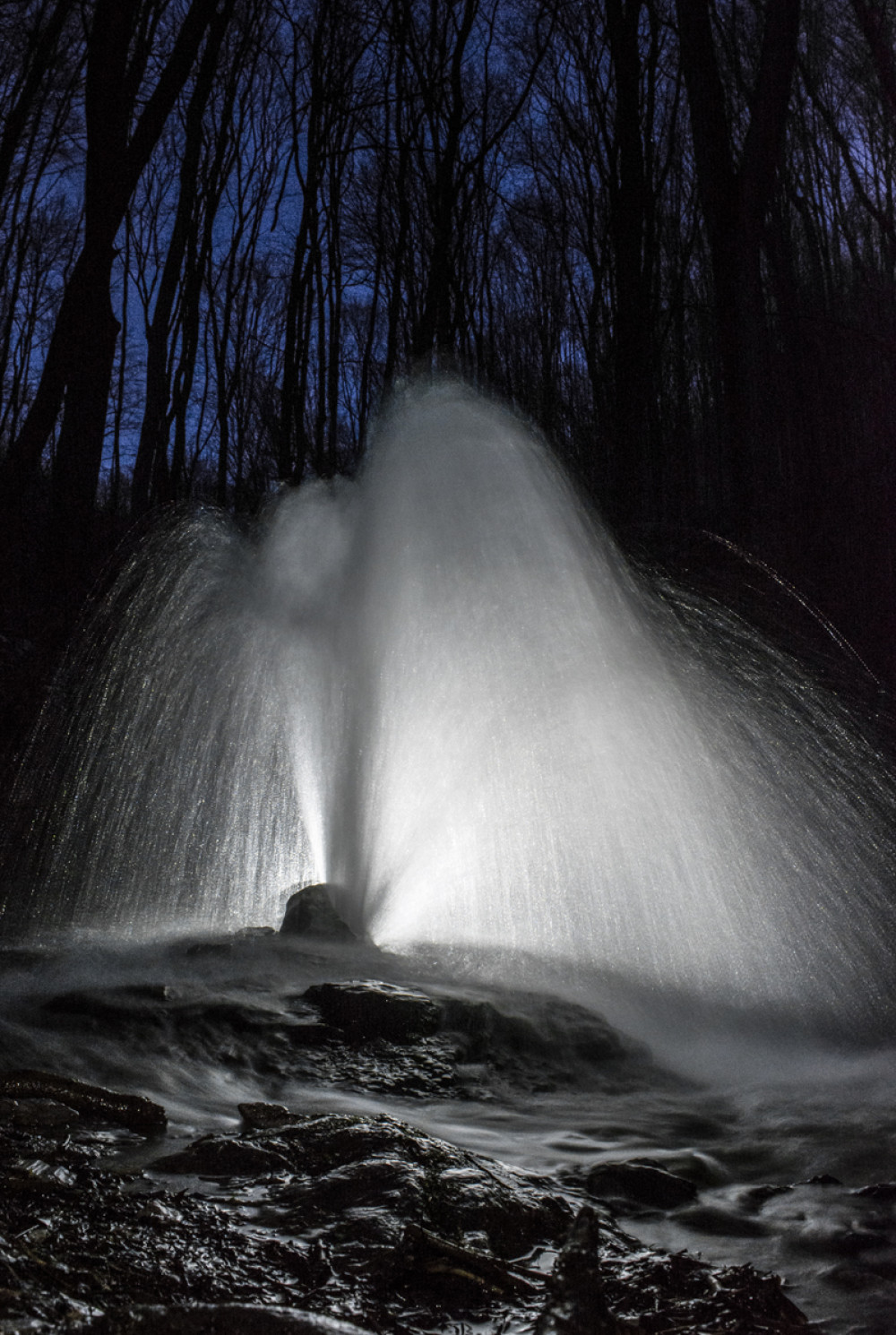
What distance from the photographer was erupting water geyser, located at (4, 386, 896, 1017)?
594 centimetres

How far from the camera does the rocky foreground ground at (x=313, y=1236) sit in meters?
1.72

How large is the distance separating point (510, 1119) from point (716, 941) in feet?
9.00

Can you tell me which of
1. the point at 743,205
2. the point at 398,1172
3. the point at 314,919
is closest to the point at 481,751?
the point at 314,919

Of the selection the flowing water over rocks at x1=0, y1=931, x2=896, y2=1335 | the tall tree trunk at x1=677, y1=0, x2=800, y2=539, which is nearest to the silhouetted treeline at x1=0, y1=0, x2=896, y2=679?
the tall tree trunk at x1=677, y1=0, x2=800, y2=539

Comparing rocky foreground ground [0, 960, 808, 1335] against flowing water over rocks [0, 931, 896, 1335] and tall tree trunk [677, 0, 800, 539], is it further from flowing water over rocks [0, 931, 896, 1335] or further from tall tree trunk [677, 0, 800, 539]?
tall tree trunk [677, 0, 800, 539]

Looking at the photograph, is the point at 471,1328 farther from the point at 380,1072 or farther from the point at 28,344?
the point at 28,344

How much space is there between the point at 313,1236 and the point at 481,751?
4636 millimetres

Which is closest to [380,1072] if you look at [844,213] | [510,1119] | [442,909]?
[510,1119]

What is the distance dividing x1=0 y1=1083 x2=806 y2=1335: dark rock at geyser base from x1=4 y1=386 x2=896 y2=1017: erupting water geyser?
2954 mm

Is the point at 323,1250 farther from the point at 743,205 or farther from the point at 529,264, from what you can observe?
the point at 529,264

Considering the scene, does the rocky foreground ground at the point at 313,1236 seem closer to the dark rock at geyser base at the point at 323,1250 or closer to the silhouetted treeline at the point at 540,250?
the dark rock at geyser base at the point at 323,1250

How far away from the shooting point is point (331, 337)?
1809 centimetres

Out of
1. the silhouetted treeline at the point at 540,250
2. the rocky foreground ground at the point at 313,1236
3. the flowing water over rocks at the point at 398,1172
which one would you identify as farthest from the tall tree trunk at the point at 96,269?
the rocky foreground ground at the point at 313,1236

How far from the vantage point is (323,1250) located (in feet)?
6.64
